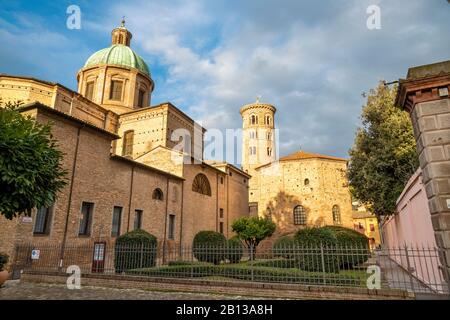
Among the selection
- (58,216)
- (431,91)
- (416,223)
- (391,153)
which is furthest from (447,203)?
(58,216)

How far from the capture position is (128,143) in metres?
27.8

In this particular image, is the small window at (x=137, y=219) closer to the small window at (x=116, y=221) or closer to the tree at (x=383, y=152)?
the small window at (x=116, y=221)

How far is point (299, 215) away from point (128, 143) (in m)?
20.6

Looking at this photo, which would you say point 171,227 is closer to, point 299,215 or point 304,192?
point 299,215

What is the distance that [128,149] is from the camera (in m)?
27.8

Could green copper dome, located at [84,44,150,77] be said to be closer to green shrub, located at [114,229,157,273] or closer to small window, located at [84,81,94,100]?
small window, located at [84,81,94,100]

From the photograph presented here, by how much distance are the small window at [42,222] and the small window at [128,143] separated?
1574cm

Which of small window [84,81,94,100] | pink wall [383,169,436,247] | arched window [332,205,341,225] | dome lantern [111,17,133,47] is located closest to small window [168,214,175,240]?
pink wall [383,169,436,247]

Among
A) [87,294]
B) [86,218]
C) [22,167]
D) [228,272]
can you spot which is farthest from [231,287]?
[86,218]

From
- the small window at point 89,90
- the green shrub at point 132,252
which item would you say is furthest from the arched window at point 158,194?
the small window at point 89,90

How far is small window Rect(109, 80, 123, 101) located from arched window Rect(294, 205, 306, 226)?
75.9ft

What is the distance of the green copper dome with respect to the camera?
1161 inches

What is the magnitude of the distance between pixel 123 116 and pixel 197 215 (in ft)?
42.0

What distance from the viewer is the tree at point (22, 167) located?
Answer: 685 centimetres
